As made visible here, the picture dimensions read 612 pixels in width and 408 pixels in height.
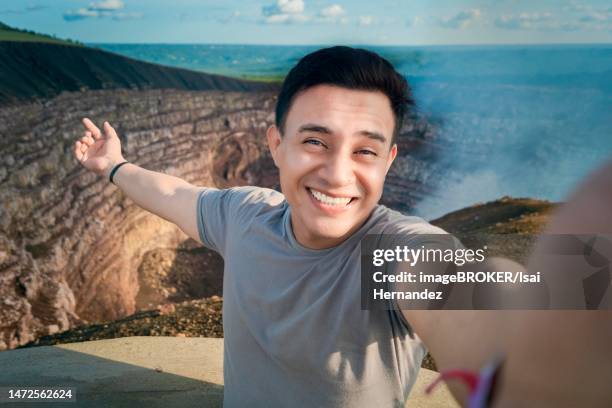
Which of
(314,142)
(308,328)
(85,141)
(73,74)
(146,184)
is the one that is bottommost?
(308,328)

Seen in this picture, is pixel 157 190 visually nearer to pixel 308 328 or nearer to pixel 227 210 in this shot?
pixel 227 210

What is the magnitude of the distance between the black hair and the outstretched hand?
1520 millimetres

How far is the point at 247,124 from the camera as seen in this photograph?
27266 millimetres

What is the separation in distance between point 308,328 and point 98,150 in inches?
74.5

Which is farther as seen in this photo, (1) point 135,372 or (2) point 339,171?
(1) point 135,372

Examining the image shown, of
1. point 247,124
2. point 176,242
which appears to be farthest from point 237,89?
point 176,242

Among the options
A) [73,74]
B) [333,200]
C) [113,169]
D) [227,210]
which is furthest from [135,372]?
[73,74]

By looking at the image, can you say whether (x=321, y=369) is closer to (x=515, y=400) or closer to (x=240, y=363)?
(x=240, y=363)

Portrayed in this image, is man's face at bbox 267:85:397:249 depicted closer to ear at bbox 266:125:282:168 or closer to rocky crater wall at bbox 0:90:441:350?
ear at bbox 266:125:282:168

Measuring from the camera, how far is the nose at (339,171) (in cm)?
167

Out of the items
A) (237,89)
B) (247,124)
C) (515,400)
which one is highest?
(237,89)

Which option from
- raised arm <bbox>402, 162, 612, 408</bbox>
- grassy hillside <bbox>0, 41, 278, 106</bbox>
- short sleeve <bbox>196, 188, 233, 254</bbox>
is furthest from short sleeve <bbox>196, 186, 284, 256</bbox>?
grassy hillside <bbox>0, 41, 278, 106</bbox>

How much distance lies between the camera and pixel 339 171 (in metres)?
1.67

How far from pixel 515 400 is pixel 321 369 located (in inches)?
47.5
